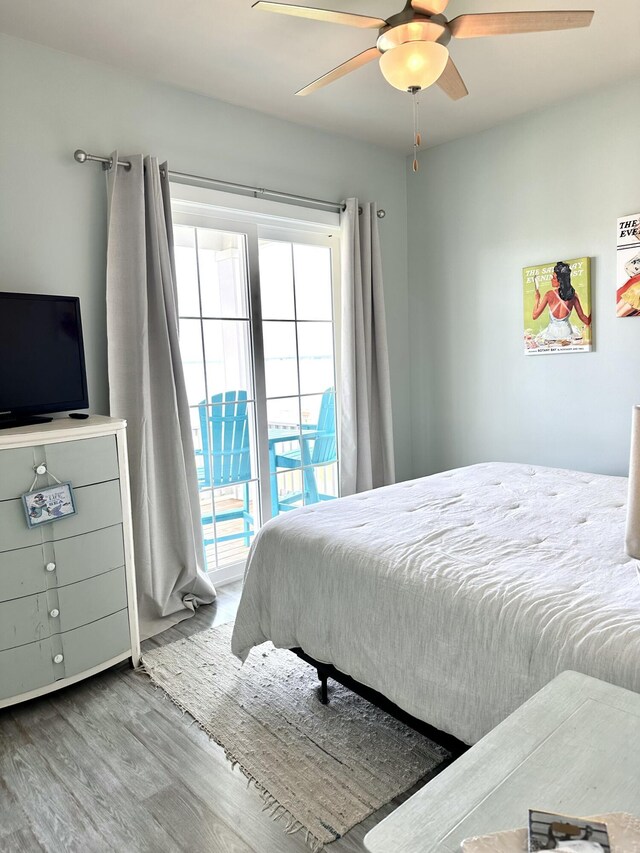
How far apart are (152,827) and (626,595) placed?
1451 millimetres

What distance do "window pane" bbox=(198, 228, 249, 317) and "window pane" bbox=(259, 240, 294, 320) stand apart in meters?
0.16

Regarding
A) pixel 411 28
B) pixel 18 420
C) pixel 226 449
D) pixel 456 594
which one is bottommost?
pixel 456 594

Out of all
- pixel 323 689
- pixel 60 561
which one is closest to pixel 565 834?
pixel 323 689

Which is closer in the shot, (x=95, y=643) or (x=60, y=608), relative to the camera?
(x=60, y=608)

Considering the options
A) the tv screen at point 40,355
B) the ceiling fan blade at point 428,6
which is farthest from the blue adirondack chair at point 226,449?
the ceiling fan blade at point 428,6

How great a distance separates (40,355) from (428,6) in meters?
1.97

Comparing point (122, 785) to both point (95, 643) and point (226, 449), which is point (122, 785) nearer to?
point (95, 643)

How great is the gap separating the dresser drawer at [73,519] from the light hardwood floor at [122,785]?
664 millimetres

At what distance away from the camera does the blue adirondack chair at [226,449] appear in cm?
348

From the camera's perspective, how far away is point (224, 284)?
350 centimetres

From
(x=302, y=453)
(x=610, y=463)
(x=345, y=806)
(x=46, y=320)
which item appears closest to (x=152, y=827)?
(x=345, y=806)

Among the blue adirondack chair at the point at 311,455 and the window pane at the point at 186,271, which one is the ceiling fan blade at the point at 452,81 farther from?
the blue adirondack chair at the point at 311,455

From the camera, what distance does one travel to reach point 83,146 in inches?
111

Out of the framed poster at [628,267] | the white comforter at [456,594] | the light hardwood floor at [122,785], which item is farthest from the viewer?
the framed poster at [628,267]
